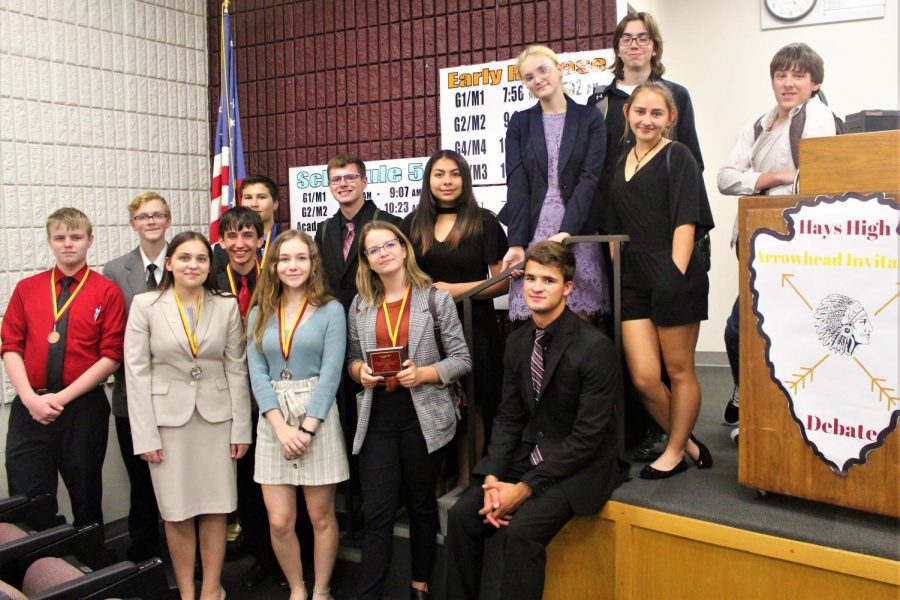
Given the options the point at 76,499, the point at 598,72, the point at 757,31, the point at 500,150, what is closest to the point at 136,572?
the point at 76,499

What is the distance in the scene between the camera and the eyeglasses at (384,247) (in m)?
2.66

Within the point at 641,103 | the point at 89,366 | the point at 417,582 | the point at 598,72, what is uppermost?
the point at 598,72

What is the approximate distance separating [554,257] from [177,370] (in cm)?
140

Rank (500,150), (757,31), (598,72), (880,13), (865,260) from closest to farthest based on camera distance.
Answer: (865,260) → (598,72) → (500,150) → (880,13) → (757,31)

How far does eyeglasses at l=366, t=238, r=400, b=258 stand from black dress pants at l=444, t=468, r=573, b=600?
2.86 ft

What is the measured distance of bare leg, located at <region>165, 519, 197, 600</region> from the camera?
280cm

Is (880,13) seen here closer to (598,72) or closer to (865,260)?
(598,72)

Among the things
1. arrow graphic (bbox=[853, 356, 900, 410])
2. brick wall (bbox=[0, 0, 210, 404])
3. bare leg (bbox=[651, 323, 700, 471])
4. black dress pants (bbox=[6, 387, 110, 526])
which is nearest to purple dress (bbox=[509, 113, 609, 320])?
bare leg (bbox=[651, 323, 700, 471])

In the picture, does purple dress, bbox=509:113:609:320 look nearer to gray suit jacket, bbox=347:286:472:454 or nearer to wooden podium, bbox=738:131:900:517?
gray suit jacket, bbox=347:286:472:454

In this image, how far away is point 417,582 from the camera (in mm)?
2730

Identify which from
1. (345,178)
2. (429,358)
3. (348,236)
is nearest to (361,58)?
(345,178)

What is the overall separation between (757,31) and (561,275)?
295 cm

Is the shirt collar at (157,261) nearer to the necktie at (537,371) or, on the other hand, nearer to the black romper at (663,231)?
the necktie at (537,371)

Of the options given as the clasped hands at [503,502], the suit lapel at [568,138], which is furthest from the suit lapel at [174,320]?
the suit lapel at [568,138]
